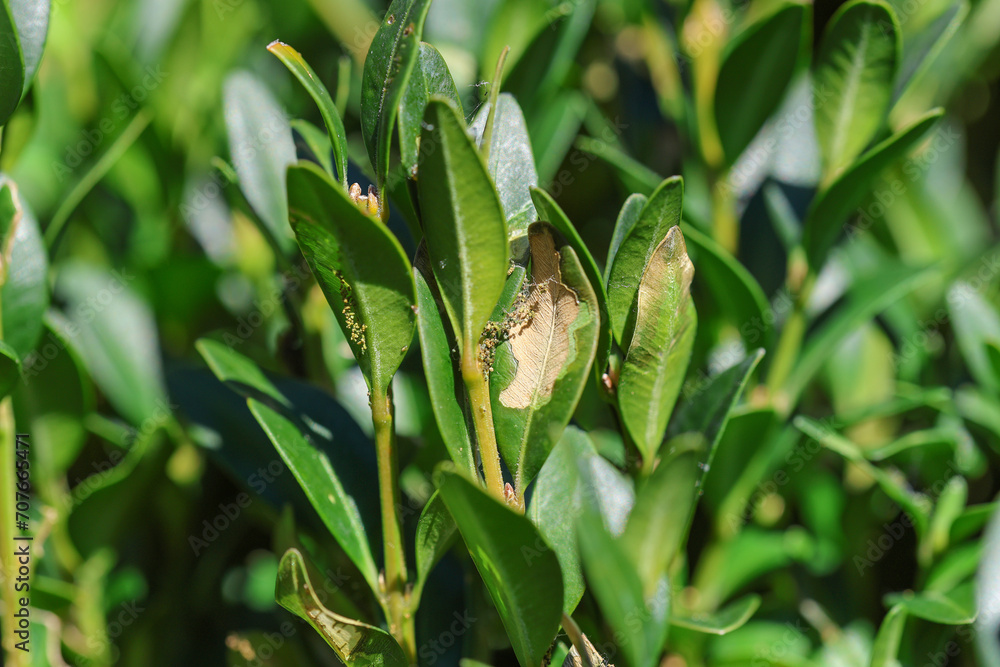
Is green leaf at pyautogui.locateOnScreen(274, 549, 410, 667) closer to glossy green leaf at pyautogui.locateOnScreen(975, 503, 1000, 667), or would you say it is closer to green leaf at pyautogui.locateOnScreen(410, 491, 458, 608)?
green leaf at pyautogui.locateOnScreen(410, 491, 458, 608)

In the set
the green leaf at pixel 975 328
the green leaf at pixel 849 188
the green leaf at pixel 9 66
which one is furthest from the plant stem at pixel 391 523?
the green leaf at pixel 975 328

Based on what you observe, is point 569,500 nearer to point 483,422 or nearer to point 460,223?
point 483,422

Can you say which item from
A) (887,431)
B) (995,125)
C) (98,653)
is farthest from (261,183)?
(995,125)

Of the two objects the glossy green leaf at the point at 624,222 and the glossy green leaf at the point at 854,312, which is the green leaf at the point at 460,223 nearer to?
the glossy green leaf at the point at 624,222

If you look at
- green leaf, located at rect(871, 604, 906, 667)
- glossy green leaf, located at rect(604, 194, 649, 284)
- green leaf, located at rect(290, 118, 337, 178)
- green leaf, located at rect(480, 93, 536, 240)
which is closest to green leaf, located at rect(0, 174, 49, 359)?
green leaf, located at rect(290, 118, 337, 178)

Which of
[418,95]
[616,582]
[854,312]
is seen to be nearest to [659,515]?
[616,582]
